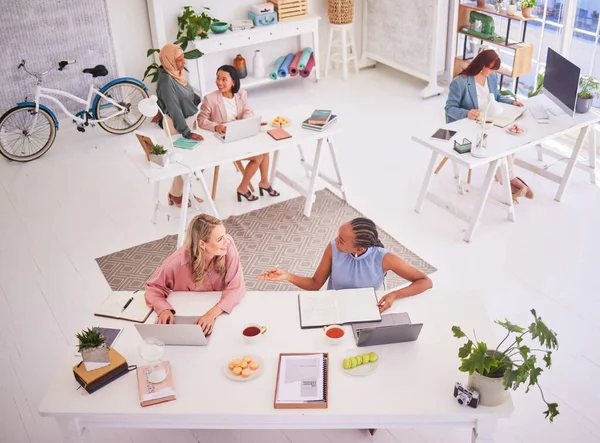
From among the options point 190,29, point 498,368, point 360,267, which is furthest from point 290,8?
point 498,368

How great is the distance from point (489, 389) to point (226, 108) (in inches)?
134

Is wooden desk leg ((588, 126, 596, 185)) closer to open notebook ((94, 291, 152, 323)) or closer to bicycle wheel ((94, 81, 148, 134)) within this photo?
open notebook ((94, 291, 152, 323))

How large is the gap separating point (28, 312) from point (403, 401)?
9.35 ft

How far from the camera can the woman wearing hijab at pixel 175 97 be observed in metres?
5.22

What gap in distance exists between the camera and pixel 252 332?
3.09 meters

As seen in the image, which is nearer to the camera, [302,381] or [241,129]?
[302,381]

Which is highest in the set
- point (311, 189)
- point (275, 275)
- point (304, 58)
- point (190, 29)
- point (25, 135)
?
point (190, 29)

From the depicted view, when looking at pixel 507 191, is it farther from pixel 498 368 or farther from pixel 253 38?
pixel 253 38

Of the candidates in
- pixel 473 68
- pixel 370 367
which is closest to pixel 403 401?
pixel 370 367

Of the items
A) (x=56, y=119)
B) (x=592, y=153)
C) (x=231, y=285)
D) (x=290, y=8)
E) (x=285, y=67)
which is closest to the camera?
(x=231, y=285)

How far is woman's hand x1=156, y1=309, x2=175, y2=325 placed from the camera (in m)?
3.15

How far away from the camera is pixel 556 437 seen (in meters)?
3.44

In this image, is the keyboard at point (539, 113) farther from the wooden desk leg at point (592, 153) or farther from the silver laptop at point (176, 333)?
the silver laptop at point (176, 333)

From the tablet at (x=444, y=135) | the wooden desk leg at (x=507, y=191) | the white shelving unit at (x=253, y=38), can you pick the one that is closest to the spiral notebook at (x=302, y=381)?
the tablet at (x=444, y=135)
